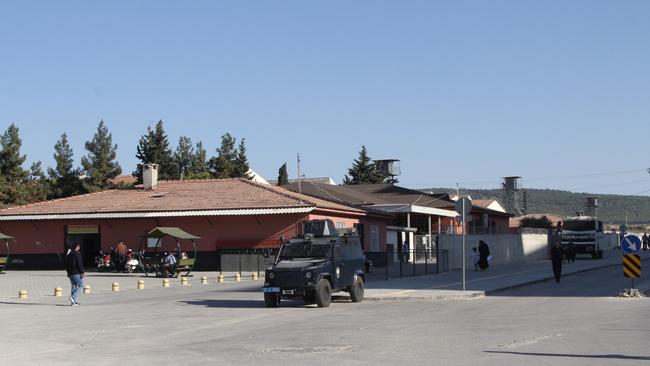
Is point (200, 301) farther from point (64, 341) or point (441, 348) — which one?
point (441, 348)

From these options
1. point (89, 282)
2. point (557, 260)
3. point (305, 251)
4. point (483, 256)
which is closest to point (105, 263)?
point (89, 282)

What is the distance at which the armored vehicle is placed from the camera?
2175cm

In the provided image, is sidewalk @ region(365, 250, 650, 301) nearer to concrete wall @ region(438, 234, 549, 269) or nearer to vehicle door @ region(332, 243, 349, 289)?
vehicle door @ region(332, 243, 349, 289)

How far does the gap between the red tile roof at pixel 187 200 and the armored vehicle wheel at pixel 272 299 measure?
2149cm

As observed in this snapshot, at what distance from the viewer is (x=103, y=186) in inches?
3110

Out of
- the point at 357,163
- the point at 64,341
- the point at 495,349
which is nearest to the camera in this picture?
the point at 495,349

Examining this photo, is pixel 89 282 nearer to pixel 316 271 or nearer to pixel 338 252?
pixel 338 252

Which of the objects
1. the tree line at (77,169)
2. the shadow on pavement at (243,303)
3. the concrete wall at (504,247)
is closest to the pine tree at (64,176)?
the tree line at (77,169)

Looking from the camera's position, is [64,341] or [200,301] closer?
[64,341]

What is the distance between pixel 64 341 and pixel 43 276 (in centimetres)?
2714

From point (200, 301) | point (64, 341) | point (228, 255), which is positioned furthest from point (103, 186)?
point (64, 341)

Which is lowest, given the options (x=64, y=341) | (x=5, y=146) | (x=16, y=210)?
(x=64, y=341)

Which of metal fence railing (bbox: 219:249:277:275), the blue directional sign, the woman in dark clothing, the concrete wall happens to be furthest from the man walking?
the blue directional sign

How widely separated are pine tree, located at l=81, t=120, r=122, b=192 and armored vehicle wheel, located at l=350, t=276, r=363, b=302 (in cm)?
5787
